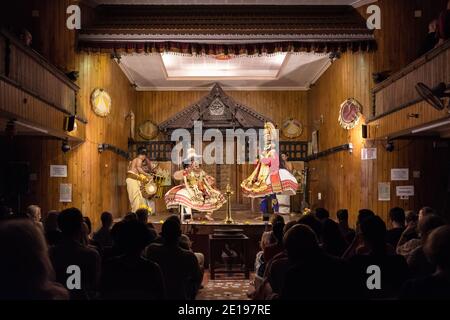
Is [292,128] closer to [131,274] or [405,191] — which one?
[405,191]

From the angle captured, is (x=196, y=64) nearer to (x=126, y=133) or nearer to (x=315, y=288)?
(x=126, y=133)

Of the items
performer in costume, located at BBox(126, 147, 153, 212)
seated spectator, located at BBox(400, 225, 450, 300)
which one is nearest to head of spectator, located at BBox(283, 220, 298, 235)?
seated spectator, located at BBox(400, 225, 450, 300)

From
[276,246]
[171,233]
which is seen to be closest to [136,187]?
[276,246]

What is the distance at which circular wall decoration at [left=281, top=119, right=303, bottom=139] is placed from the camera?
17344 mm

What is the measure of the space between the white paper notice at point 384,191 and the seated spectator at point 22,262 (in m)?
8.95

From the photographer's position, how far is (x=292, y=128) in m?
17.4

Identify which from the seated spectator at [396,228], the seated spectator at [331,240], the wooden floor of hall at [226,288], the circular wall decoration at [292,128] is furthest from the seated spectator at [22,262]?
the circular wall decoration at [292,128]

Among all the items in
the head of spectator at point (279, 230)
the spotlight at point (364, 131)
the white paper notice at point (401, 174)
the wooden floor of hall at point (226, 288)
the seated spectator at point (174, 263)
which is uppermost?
the spotlight at point (364, 131)

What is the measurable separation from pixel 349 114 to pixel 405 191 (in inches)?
90.0

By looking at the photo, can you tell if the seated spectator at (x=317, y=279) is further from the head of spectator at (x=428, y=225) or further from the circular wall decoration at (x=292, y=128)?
→ the circular wall decoration at (x=292, y=128)

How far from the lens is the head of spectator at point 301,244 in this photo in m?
3.13

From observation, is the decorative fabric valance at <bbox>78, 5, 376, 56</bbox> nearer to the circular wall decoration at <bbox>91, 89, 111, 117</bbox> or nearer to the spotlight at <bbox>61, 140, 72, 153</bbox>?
the circular wall decoration at <bbox>91, 89, 111, 117</bbox>

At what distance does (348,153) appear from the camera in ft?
38.6
